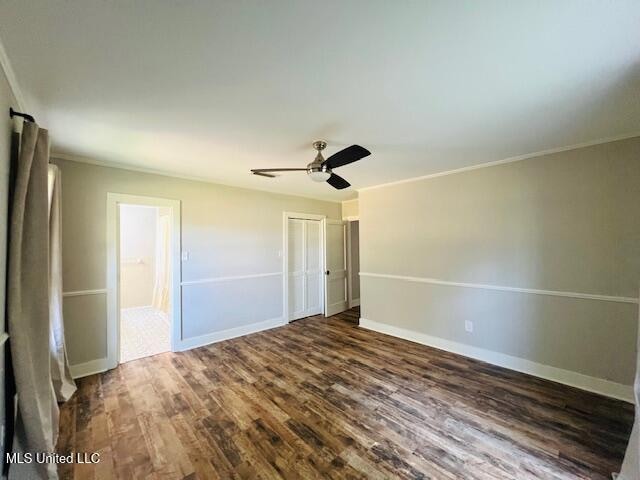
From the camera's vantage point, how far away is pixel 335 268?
217 inches

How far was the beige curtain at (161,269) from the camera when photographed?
5.25 m

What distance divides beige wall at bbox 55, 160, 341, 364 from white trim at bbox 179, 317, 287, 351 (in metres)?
0.07

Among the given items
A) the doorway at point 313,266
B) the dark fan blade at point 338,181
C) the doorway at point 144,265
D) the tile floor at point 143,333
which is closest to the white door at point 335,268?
the doorway at point 313,266

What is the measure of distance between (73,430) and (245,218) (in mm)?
2963

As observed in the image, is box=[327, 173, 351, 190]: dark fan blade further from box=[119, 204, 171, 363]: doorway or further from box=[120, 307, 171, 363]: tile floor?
box=[119, 204, 171, 363]: doorway

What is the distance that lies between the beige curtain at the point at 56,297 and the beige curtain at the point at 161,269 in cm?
277

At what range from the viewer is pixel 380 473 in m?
1.62

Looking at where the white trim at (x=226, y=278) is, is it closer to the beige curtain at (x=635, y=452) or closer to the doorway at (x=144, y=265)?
the doorway at (x=144, y=265)

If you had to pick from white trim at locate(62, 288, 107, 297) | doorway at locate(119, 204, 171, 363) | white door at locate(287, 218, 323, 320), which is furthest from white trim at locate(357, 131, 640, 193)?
doorway at locate(119, 204, 171, 363)

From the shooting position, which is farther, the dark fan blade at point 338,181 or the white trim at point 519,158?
the dark fan blade at point 338,181

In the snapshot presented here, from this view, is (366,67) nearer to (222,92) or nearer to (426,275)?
(222,92)

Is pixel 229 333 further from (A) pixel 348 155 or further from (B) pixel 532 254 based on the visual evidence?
(B) pixel 532 254

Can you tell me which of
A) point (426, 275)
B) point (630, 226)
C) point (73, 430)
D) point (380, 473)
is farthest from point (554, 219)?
point (73, 430)

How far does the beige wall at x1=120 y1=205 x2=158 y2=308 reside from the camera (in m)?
5.77
